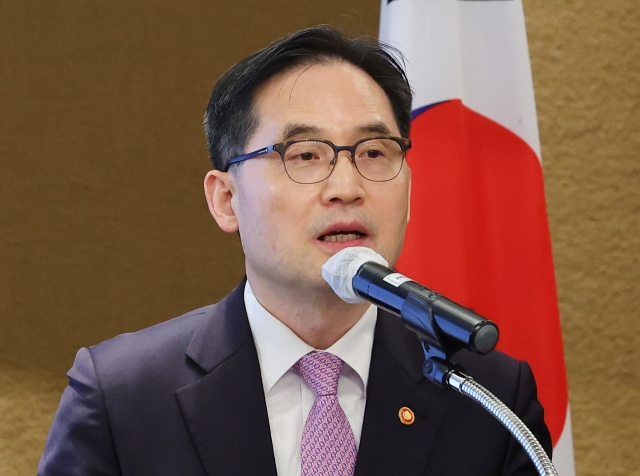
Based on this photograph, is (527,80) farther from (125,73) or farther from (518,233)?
(125,73)

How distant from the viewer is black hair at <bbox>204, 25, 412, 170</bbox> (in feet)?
5.05

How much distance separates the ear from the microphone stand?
75 cm

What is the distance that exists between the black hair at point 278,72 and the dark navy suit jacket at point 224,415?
35 cm

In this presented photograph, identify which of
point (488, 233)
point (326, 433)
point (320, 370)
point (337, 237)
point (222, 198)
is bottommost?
point (326, 433)

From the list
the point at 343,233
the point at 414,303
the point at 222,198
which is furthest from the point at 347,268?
the point at 222,198

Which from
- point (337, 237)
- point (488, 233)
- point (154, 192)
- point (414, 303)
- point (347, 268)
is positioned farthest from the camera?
point (154, 192)

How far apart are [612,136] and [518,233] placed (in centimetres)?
Answer: 84

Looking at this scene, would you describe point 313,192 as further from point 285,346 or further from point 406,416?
point 406,416

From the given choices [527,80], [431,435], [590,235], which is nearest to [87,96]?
[527,80]

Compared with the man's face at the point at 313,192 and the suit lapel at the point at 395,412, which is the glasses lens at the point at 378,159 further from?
the suit lapel at the point at 395,412

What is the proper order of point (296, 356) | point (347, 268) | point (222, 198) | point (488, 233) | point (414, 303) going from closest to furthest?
point (414, 303)
point (347, 268)
point (296, 356)
point (222, 198)
point (488, 233)

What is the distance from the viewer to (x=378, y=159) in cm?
148

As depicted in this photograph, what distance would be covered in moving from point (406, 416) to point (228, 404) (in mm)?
332

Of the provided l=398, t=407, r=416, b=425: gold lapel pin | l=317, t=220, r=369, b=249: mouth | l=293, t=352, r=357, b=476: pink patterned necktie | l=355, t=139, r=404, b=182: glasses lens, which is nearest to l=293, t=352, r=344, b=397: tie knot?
l=293, t=352, r=357, b=476: pink patterned necktie
